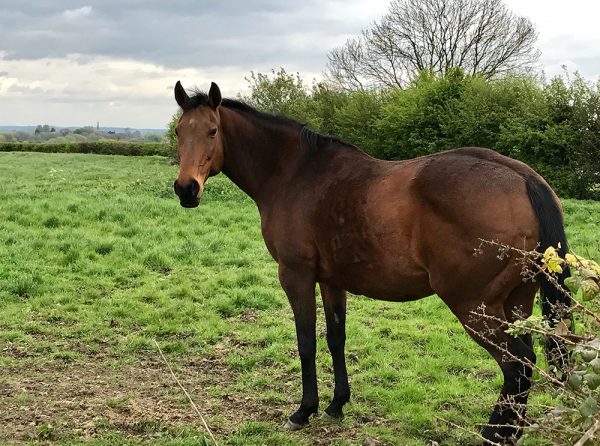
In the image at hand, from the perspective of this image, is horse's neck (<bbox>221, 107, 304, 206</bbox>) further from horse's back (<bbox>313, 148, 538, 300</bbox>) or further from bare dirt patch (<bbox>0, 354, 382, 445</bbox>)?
bare dirt patch (<bbox>0, 354, 382, 445</bbox>)

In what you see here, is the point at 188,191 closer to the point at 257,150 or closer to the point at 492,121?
the point at 257,150

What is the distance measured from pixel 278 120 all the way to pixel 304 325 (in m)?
1.77

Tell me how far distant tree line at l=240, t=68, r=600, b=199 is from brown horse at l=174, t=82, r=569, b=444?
1169 cm

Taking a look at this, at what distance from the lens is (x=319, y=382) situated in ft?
18.0

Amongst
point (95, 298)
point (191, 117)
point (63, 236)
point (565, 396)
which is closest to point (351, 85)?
point (63, 236)

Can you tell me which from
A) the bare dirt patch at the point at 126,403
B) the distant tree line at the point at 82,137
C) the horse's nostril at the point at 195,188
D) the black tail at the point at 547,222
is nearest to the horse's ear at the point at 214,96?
the horse's nostril at the point at 195,188

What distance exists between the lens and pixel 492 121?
20.3 m

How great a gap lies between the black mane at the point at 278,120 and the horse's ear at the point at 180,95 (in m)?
0.03

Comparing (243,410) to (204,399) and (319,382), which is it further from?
(319,382)

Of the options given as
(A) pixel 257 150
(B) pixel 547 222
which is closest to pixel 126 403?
(A) pixel 257 150

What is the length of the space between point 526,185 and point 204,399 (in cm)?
326

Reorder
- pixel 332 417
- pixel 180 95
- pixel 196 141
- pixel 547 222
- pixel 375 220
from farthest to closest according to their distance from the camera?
1. pixel 332 417
2. pixel 180 95
3. pixel 196 141
4. pixel 375 220
5. pixel 547 222

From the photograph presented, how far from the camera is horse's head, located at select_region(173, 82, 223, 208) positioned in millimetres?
4402

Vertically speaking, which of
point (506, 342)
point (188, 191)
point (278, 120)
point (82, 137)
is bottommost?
point (506, 342)
